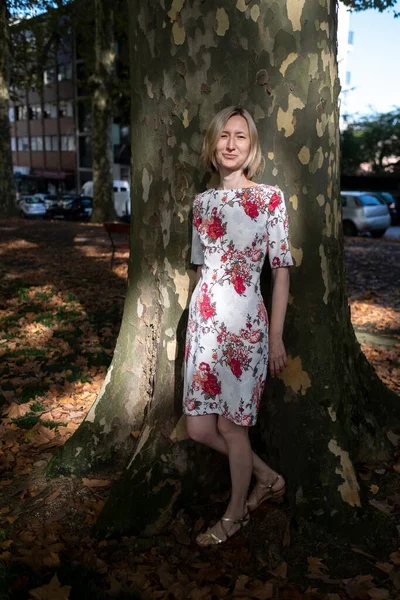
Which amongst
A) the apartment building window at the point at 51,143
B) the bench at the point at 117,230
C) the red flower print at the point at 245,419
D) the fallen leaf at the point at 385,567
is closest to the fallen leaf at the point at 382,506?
the fallen leaf at the point at 385,567

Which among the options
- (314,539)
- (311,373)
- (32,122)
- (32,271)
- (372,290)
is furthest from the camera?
(32,122)

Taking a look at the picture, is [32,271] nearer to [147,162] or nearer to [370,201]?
[147,162]

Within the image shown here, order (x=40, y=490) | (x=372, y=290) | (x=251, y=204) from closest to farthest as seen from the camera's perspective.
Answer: (x=251, y=204) → (x=40, y=490) → (x=372, y=290)

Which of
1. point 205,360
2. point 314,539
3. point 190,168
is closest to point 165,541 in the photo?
point 314,539

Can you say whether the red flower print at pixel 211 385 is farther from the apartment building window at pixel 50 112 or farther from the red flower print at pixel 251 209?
the apartment building window at pixel 50 112

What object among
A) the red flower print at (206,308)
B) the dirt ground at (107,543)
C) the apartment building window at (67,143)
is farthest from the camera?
the apartment building window at (67,143)

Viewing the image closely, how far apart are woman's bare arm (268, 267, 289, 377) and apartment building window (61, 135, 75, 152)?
57.8 meters

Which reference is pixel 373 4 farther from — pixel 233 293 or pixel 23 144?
pixel 23 144

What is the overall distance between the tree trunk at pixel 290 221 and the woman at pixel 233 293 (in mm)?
257

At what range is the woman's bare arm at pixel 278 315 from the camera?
2.87 meters

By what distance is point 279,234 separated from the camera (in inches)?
111

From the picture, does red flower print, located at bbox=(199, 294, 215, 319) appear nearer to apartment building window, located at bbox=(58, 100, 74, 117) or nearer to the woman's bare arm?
the woman's bare arm

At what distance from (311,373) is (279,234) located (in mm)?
892

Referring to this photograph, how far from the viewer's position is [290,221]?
10.4 feet
